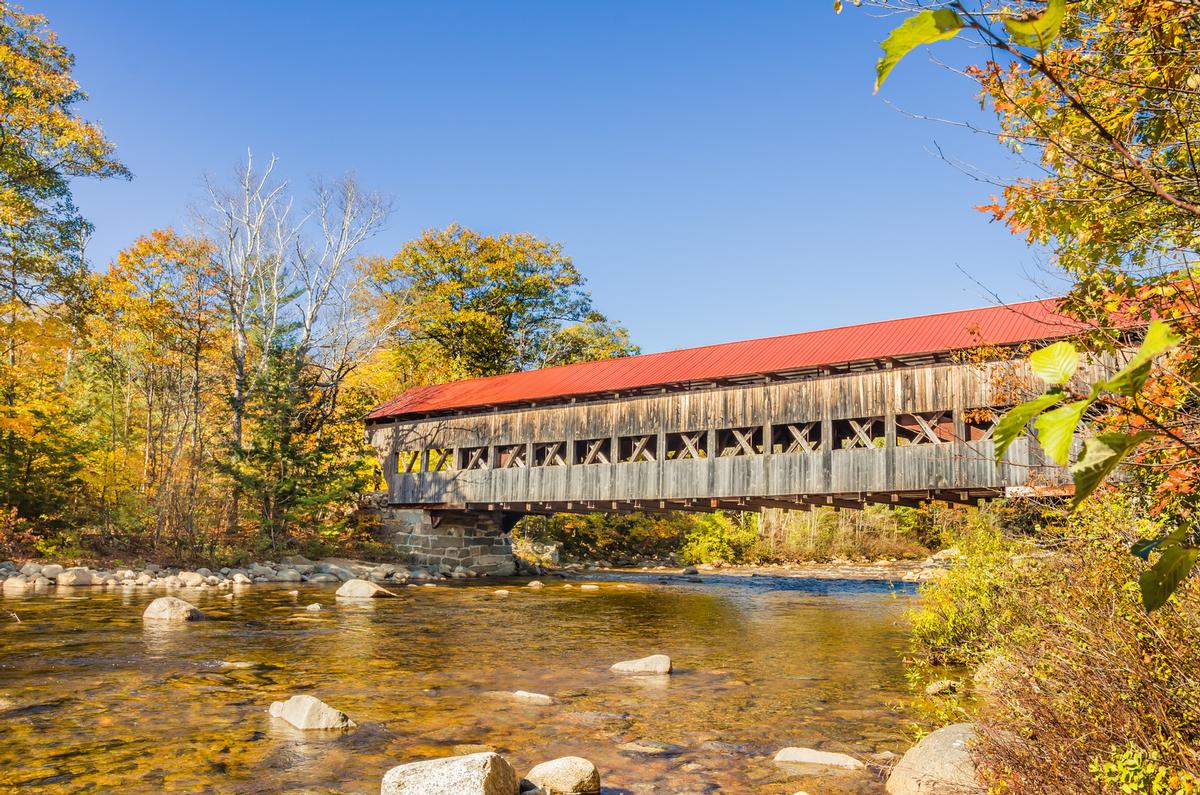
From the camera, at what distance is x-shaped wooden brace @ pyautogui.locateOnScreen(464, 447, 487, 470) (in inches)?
856

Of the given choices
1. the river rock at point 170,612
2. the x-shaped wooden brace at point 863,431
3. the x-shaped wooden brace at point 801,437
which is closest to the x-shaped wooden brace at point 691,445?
the x-shaped wooden brace at point 801,437

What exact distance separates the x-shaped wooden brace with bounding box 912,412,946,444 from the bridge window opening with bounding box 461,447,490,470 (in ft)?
36.4

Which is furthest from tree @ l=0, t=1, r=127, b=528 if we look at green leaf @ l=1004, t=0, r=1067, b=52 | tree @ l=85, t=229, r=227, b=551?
green leaf @ l=1004, t=0, r=1067, b=52

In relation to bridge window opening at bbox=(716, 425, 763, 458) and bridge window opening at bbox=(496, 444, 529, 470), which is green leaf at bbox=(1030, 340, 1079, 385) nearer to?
bridge window opening at bbox=(716, 425, 763, 458)

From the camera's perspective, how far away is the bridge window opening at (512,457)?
68.7 ft

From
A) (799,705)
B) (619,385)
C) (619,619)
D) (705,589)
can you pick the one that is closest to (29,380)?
(619,385)

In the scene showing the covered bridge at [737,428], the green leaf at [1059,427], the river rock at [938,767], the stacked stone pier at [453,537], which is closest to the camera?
the green leaf at [1059,427]

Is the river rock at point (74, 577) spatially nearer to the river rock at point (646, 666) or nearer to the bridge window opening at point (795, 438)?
the river rock at point (646, 666)

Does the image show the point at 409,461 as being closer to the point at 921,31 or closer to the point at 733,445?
the point at 733,445

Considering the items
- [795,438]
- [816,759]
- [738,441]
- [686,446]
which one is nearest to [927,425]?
[795,438]

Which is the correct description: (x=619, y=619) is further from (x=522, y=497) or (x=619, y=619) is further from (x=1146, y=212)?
(x=1146, y=212)

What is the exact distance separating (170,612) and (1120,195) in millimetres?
11595

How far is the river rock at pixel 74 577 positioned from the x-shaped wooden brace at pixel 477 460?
30.0 ft

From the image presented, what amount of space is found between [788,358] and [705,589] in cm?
610
